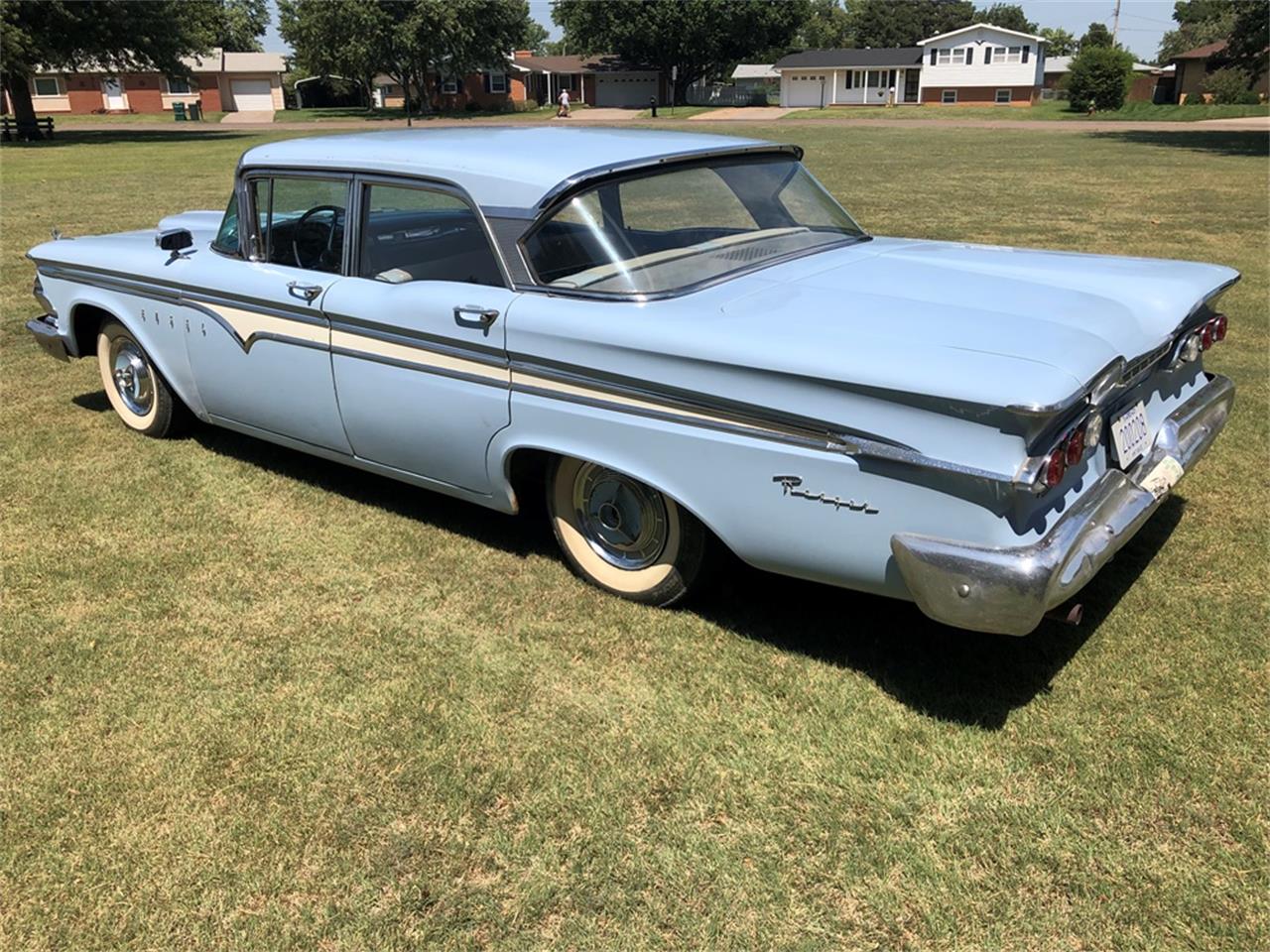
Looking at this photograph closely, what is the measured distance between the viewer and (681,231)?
3809 millimetres

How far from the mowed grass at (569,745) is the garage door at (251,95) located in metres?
72.3

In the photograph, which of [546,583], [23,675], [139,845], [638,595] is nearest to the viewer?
[139,845]

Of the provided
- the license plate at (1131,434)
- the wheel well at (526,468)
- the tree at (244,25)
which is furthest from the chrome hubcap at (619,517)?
the tree at (244,25)

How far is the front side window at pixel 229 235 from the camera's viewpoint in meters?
4.47

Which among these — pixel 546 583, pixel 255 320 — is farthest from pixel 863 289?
pixel 255 320

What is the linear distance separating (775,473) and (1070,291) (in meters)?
1.22

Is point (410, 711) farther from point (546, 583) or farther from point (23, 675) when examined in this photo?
point (23, 675)

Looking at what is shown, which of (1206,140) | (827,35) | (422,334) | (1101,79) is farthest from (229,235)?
(827,35)

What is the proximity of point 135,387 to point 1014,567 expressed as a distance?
4.70m

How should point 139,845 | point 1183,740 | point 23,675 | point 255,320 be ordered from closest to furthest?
point 139,845 → point 1183,740 → point 23,675 → point 255,320

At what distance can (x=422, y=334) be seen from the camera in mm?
3621

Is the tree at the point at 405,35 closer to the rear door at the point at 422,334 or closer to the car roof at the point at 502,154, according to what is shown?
the car roof at the point at 502,154

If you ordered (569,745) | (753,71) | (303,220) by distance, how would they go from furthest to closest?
(753,71)
(303,220)
(569,745)

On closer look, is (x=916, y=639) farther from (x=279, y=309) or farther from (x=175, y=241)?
(x=175, y=241)
